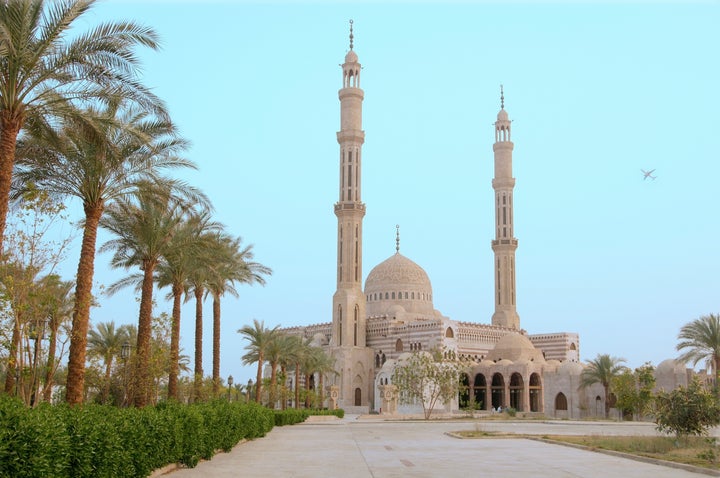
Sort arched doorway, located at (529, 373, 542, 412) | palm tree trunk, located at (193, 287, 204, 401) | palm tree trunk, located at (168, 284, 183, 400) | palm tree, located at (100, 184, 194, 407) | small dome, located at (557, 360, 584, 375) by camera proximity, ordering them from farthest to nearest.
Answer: arched doorway, located at (529, 373, 542, 412), small dome, located at (557, 360, 584, 375), palm tree trunk, located at (193, 287, 204, 401), palm tree trunk, located at (168, 284, 183, 400), palm tree, located at (100, 184, 194, 407)

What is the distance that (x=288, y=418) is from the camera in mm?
37531

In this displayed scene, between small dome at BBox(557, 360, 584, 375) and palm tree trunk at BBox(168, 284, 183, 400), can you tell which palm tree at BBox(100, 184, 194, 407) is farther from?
small dome at BBox(557, 360, 584, 375)

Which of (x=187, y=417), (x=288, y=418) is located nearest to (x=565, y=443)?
(x=187, y=417)

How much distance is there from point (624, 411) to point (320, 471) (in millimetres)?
45295

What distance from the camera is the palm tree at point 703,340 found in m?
40.9

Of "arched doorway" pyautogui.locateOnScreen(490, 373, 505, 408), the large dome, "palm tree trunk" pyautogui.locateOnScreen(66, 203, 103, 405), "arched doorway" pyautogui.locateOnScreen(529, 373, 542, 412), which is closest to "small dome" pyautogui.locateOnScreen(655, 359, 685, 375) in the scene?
"arched doorway" pyautogui.locateOnScreen(529, 373, 542, 412)

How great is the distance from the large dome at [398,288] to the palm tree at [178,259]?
53915mm

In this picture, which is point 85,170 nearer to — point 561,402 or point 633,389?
point 633,389

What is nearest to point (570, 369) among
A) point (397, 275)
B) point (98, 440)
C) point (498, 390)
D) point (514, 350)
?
point (514, 350)

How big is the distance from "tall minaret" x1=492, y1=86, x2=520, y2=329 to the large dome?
807 centimetres

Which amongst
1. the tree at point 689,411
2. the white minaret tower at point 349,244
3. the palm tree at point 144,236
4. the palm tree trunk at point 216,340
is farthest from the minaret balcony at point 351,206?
the tree at point 689,411

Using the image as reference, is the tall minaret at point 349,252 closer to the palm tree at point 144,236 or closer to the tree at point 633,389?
the tree at point 633,389

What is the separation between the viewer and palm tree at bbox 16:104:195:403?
16.8 meters

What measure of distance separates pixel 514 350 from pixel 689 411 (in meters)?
55.8
